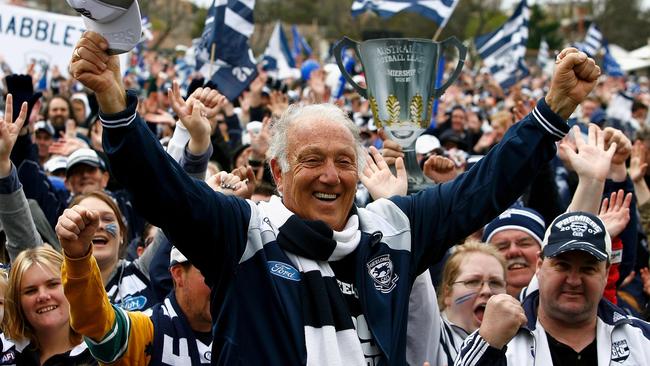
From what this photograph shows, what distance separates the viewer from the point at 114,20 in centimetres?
297

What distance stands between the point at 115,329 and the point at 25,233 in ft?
6.57

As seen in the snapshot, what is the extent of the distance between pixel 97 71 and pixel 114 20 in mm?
153

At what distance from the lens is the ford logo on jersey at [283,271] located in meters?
3.28

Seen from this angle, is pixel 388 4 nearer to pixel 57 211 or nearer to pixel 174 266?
pixel 57 211

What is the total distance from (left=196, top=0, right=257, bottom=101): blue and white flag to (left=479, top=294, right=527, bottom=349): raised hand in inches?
266

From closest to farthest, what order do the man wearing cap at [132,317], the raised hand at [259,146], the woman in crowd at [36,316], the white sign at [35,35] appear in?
the man wearing cap at [132,317], the woman in crowd at [36,316], the raised hand at [259,146], the white sign at [35,35]

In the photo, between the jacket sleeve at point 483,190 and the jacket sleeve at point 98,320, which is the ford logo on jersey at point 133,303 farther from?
the jacket sleeve at point 483,190

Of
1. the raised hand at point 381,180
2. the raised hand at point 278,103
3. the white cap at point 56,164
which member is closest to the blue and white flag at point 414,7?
the raised hand at point 278,103

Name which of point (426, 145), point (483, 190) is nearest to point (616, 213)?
point (483, 190)

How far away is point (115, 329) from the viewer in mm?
3762

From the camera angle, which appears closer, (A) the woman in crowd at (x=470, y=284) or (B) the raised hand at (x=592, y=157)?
(B) the raised hand at (x=592, y=157)

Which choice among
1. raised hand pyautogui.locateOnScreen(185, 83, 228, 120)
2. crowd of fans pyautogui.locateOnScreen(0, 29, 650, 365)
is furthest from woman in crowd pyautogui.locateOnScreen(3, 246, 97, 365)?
raised hand pyautogui.locateOnScreen(185, 83, 228, 120)

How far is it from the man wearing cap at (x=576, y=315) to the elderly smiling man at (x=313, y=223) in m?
0.89

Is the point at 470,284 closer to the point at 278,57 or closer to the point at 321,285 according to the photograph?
the point at 321,285
